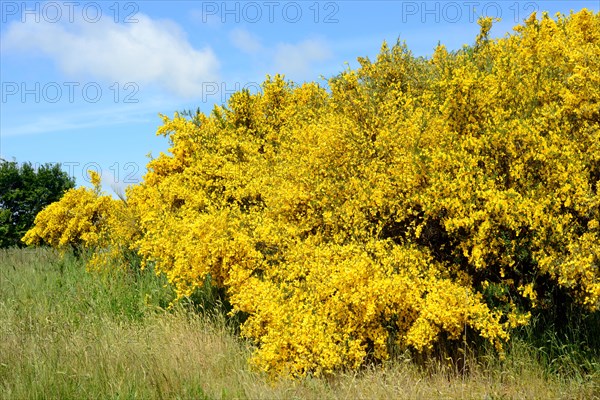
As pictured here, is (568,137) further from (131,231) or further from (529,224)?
(131,231)

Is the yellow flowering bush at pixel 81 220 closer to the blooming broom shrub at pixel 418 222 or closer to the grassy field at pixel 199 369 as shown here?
the blooming broom shrub at pixel 418 222

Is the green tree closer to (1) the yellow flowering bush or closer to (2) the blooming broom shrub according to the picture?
(1) the yellow flowering bush

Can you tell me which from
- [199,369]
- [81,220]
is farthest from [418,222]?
[81,220]

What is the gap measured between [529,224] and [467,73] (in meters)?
1.78

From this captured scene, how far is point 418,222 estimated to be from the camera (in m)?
7.10

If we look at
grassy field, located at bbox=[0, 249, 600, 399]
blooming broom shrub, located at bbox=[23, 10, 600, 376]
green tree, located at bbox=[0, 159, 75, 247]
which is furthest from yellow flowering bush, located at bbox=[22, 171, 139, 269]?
green tree, located at bbox=[0, 159, 75, 247]

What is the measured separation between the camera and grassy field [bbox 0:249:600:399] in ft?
17.6

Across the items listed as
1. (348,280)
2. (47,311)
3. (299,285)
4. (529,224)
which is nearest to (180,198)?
(47,311)

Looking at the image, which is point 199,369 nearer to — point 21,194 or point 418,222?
point 418,222

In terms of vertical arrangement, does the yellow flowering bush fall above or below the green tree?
below

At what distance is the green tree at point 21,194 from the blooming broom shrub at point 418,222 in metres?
18.9

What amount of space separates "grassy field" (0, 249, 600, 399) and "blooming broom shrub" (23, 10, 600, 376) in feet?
0.93

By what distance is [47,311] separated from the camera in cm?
833

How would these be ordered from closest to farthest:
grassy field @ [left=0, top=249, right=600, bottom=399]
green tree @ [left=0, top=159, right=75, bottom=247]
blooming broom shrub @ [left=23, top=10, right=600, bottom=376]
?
grassy field @ [left=0, top=249, right=600, bottom=399], blooming broom shrub @ [left=23, top=10, right=600, bottom=376], green tree @ [left=0, top=159, right=75, bottom=247]
